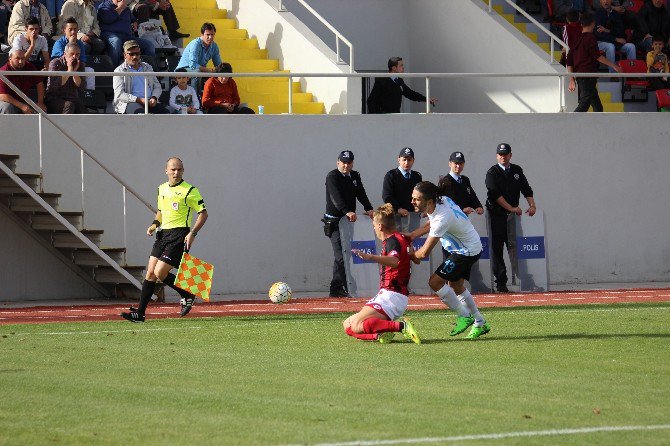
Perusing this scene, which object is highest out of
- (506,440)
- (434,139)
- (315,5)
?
(315,5)

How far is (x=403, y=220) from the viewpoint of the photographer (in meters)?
21.0

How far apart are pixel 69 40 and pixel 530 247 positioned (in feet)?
27.9

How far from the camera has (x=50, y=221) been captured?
20.5 m

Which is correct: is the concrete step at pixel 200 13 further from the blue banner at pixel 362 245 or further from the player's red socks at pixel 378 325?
the player's red socks at pixel 378 325

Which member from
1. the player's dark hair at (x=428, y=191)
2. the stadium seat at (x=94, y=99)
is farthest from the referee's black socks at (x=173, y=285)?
the stadium seat at (x=94, y=99)

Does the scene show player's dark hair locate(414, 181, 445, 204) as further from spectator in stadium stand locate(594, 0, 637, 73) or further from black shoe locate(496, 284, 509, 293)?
spectator in stadium stand locate(594, 0, 637, 73)

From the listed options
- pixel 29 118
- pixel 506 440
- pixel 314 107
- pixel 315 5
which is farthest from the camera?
pixel 315 5

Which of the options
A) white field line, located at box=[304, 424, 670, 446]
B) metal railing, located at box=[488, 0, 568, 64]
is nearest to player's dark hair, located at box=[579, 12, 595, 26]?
metal railing, located at box=[488, 0, 568, 64]

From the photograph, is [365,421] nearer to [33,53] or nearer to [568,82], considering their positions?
[33,53]

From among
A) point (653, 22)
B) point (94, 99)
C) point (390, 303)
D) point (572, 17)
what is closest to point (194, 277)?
point (390, 303)

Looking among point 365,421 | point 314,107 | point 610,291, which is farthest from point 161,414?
point 314,107

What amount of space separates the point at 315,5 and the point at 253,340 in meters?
14.2

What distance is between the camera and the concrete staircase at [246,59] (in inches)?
952

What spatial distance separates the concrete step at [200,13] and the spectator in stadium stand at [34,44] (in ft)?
15.6
